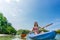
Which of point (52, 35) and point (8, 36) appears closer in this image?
point (52, 35)

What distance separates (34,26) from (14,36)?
0.48m

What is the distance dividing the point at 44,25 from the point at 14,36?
0.58 meters

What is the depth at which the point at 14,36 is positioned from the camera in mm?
4223

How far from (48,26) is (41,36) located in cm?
16

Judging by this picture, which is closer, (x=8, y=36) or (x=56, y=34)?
(x=56, y=34)

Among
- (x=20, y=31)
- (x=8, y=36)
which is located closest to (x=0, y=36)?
(x=8, y=36)

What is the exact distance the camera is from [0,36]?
4273 mm

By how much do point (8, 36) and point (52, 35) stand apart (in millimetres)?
734

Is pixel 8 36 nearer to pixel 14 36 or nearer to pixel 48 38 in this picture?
A: pixel 14 36

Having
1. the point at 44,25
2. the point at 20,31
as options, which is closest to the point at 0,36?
the point at 20,31

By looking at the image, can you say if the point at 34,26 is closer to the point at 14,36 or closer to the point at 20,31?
the point at 20,31

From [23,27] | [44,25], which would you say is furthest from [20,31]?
[44,25]

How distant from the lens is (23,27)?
387 centimetres

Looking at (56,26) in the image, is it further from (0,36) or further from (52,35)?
(0,36)
